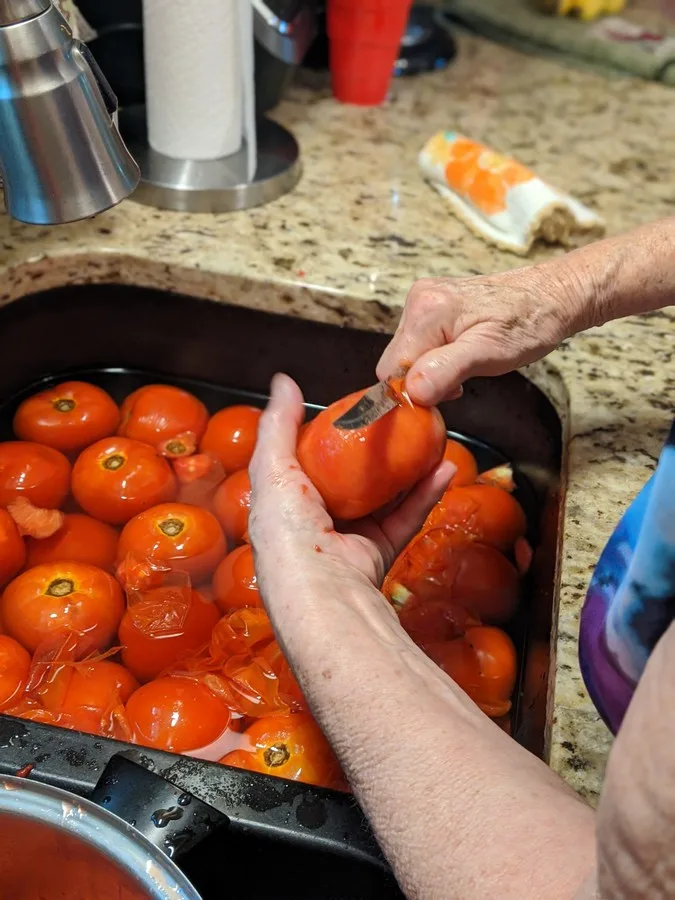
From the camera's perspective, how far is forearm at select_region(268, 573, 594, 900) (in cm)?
51

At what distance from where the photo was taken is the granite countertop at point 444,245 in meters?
0.95

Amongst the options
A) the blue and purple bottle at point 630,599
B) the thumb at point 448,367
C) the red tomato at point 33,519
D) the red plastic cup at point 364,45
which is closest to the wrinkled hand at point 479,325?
the thumb at point 448,367

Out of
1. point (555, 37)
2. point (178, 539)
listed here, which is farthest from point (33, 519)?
point (555, 37)

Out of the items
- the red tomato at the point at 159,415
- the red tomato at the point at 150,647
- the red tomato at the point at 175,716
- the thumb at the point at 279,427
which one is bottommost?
the red tomato at the point at 150,647

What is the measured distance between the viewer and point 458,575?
1074 mm

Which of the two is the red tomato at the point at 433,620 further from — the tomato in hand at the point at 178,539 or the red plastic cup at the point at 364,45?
the red plastic cup at the point at 364,45

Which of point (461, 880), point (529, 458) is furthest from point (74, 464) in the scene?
point (461, 880)

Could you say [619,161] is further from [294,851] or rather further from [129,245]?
[294,851]

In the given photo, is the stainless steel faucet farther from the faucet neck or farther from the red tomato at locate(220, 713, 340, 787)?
the red tomato at locate(220, 713, 340, 787)

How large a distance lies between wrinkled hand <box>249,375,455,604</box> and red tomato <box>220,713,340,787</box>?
6.6 inches

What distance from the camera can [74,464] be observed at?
3.78 feet

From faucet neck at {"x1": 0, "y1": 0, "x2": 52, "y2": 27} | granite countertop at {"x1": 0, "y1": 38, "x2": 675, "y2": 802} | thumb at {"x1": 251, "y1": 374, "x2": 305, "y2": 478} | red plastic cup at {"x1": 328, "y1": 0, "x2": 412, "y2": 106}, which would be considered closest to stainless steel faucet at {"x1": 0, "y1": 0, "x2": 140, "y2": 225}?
faucet neck at {"x1": 0, "y1": 0, "x2": 52, "y2": 27}

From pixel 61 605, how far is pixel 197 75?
768 mm

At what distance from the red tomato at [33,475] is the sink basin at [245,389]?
169 millimetres
